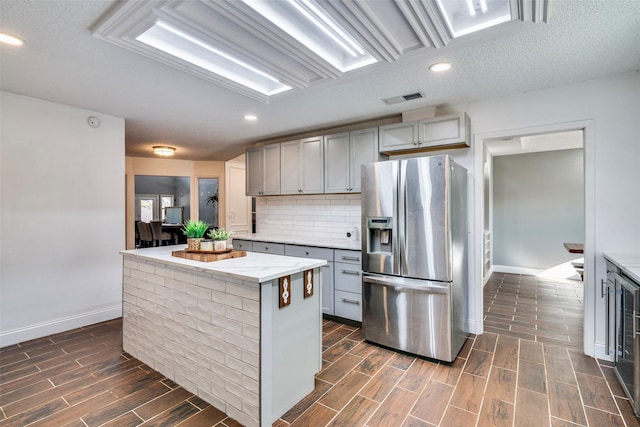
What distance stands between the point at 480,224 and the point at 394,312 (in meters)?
1.29

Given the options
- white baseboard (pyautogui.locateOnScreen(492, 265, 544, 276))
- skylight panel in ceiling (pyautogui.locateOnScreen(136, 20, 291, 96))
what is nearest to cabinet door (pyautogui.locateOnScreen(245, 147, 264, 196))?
skylight panel in ceiling (pyautogui.locateOnScreen(136, 20, 291, 96))

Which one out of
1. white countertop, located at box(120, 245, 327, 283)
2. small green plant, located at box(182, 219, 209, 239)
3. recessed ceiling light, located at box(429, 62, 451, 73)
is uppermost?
recessed ceiling light, located at box(429, 62, 451, 73)

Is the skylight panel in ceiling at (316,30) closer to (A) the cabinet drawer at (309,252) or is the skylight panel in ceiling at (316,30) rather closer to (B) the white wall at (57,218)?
(A) the cabinet drawer at (309,252)

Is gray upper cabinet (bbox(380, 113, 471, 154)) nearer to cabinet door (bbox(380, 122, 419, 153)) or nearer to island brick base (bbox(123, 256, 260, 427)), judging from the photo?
cabinet door (bbox(380, 122, 419, 153))

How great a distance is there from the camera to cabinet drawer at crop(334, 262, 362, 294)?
11.1ft

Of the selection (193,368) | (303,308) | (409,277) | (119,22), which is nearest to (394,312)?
(409,277)

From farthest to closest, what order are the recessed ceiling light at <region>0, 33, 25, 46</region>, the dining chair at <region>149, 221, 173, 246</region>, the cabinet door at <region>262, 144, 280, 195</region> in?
the dining chair at <region>149, 221, 173, 246</region> → the cabinet door at <region>262, 144, 280, 195</region> → the recessed ceiling light at <region>0, 33, 25, 46</region>

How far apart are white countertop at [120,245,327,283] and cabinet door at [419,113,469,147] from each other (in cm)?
185

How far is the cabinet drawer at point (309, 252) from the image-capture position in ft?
11.7

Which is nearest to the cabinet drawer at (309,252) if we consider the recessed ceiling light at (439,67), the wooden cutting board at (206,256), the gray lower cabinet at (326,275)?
the gray lower cabinet at (326,275)

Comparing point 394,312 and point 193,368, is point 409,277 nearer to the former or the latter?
point 394,312

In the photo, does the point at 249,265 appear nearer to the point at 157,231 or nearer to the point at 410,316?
the point at 410,316

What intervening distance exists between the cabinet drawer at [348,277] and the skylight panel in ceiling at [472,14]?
2284 mm

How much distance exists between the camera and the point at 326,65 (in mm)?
2330
